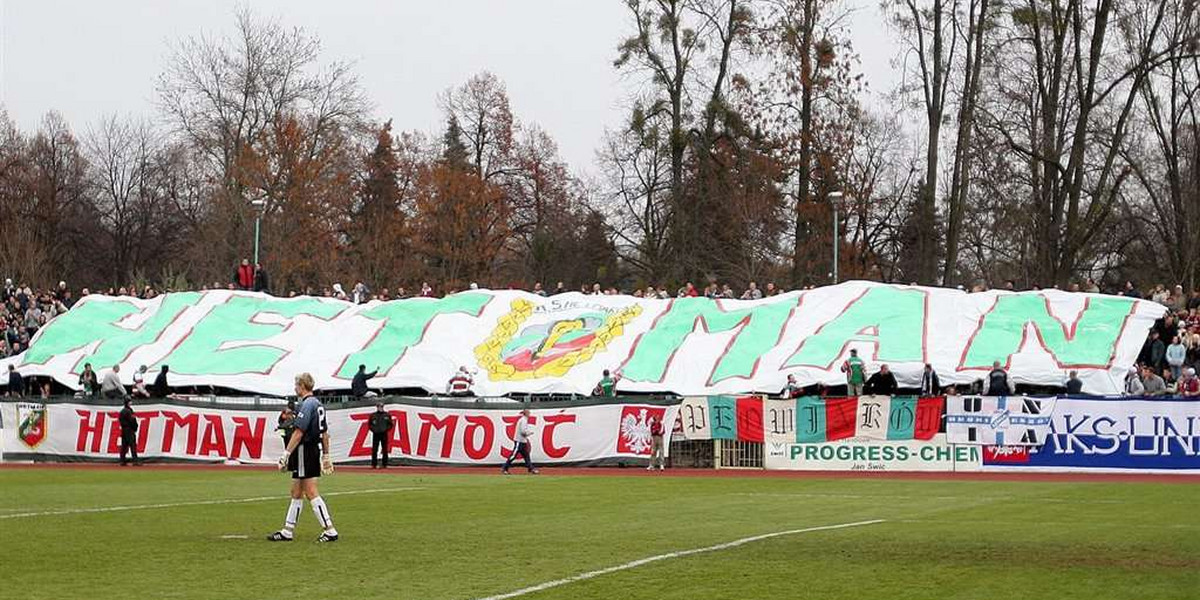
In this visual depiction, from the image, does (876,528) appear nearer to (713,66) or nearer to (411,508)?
(411,508)

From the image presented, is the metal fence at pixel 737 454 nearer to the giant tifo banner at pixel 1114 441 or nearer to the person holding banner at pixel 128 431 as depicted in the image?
the giant tifo banner at pixel 1114 441

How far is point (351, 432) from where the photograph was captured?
39031 millimetres

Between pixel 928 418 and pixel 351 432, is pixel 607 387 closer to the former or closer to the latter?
pixel 351 432

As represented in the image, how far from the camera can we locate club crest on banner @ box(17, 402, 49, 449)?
40656 millimetres

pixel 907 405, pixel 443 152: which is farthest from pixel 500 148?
pixel 907 405

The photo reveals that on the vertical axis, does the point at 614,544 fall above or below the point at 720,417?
below

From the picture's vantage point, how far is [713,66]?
6288 cm

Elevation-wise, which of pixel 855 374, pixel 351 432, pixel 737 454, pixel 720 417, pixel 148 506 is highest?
pixel 855 374

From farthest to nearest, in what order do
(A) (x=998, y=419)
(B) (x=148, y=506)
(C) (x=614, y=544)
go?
(A) (x=998, y=419)
(B) (x=148, y=506)
(C) (x=614, y=544)

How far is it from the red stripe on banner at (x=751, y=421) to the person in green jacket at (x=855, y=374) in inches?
121

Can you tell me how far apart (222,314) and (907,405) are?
23.0m

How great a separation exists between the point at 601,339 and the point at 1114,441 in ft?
50.4

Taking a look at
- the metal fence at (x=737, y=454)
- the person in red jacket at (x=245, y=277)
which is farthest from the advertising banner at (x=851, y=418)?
the person in red jacket at (x=245, y=277)

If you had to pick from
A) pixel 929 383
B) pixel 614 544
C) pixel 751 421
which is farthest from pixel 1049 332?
pixel 614 544
